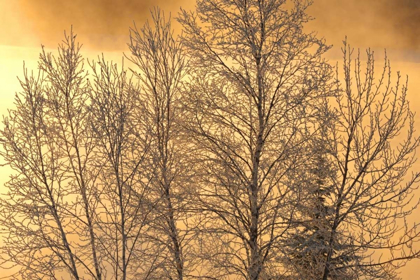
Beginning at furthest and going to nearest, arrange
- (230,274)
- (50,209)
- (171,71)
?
(171,71), (230,274), (50,209)

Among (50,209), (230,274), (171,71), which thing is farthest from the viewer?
(171,71)

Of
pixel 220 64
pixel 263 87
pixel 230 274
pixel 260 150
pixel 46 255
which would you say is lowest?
pixel 230 274

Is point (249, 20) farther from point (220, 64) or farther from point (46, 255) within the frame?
point (46, 255)

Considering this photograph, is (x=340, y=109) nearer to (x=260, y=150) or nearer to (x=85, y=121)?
(x=260, y=150)

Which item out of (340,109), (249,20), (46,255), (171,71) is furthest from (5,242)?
(340,109)

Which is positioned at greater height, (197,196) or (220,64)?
(220,64)

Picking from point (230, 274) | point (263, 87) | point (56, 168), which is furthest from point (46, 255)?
point (263, 87)

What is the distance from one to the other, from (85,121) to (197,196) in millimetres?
3585

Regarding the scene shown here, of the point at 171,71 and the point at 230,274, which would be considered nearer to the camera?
the point at 230,274

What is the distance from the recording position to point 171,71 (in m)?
14.3

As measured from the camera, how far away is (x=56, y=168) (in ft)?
40.8

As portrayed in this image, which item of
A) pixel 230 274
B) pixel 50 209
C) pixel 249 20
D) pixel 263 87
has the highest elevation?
pixel 249 20

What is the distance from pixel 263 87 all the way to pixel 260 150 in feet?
5.38

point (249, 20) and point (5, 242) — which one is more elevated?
point (249, 20)
